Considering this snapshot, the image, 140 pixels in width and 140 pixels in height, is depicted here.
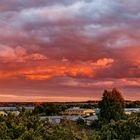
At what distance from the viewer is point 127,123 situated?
130 feet

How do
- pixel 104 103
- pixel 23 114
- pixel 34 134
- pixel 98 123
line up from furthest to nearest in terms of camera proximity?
pixel 104 103 → pixel 98 123 → pixel 23 114 → pixel 34 134

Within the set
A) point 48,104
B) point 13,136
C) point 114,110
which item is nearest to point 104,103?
point 114,110

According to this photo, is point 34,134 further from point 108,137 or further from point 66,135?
point 108,137

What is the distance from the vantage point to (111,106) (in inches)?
3477

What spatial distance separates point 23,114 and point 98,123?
4367 centimetres

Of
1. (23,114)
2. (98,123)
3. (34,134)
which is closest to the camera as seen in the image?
(34,134)

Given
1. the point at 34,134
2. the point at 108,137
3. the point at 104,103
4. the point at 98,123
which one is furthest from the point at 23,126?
the point at 104,103

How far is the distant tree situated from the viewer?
8600 cm

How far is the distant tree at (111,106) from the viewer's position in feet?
282

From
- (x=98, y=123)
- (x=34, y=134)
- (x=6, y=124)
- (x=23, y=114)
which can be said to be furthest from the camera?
(x=98, y=123)

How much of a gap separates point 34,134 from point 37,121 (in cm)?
613

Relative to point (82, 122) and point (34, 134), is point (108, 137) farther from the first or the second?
point (82, 122)

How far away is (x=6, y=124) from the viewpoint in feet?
123

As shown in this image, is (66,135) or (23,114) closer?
(66,135)
